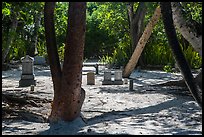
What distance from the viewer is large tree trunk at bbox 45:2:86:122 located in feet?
25.6

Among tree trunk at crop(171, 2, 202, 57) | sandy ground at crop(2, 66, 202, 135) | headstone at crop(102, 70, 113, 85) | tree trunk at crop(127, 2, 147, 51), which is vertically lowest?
sandy ground at crop(2, 66, 202, 135)

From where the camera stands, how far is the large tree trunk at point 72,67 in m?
7.80

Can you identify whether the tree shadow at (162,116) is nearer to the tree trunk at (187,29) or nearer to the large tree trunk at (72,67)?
the large tree trunk at (72,67)

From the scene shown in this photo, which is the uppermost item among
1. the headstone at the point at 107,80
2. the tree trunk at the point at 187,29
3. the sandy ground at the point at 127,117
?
the tree trunk at the point at 187,29

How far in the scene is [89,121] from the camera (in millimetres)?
8430

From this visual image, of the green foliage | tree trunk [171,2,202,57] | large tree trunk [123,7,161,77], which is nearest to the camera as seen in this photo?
tree trunk [171,2,202,57]

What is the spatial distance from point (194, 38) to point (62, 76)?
15.1 ft

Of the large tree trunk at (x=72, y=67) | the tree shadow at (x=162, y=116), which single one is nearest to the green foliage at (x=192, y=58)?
the tree shadow at (x=162, y=116)

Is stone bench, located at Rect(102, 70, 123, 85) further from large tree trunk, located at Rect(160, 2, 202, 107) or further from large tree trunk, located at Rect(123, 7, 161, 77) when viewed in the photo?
large tree trunk, located at Rect(160, 2, 202, 107)

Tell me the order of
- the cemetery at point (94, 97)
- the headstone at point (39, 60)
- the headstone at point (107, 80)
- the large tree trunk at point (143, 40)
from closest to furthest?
the cemetery at point (94, 97) → the headstone at point (107, 80) → the large tree trunk at point (143, 40) → the headstone at point (39, 60)

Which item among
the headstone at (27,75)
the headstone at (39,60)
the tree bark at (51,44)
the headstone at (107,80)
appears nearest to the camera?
the tree bark at (51,44)

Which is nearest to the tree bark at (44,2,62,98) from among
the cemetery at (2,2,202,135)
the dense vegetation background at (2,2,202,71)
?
the cemetery at (2,2,202,135)

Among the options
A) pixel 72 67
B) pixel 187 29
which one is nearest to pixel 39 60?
pixel 187 29

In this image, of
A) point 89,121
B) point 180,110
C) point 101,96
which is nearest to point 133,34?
point 101,96
